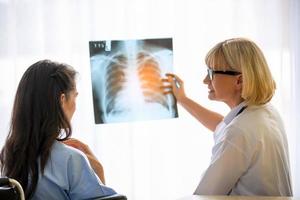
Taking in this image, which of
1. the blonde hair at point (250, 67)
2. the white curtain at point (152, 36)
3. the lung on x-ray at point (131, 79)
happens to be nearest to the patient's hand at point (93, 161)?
the lung on x-ray at point (131, 79)

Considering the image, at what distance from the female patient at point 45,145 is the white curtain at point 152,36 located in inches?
30.5

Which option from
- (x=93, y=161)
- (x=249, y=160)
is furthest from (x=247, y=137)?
(x=93, y=161)

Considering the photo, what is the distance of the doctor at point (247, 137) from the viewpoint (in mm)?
1602

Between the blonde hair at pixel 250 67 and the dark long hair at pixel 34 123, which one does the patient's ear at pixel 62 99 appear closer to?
the dark long hair at pixel 34 123

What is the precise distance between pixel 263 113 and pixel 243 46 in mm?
270

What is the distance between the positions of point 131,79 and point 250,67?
2.47ft

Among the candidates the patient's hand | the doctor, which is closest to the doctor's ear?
the doctor

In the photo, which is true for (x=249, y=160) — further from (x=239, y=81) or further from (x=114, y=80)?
(x=114, y=80)

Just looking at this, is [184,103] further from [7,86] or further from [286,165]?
[7,86]

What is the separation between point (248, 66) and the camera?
5.46 ft

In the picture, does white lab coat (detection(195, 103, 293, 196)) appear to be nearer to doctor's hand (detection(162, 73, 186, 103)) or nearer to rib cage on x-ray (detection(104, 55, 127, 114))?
doctor's hand (detection(162, 73, 186, 103))

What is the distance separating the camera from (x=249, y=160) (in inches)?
63.4

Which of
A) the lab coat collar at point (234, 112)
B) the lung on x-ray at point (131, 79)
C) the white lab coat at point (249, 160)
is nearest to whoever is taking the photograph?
the white lab coat at point (249, 160)

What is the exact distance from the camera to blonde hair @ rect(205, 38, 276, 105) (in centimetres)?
166
